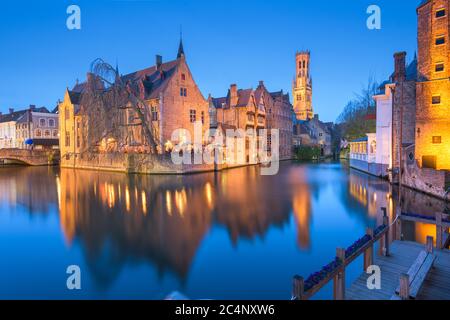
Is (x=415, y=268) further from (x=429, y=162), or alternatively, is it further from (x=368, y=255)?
(x=429, y=162)

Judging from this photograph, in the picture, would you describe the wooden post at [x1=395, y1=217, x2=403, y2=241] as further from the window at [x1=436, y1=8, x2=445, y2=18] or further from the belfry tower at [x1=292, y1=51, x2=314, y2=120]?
the belfry tower at [x1=292, y1=51, x2=314, y2=120]

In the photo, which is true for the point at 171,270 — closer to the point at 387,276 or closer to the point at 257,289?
the point at 257,289

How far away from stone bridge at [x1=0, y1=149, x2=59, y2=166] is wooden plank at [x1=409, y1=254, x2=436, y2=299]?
178 feet

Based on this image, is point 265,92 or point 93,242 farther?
point 265,92

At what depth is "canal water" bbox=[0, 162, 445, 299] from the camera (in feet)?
22.2

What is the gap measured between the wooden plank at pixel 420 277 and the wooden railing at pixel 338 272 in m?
1.03

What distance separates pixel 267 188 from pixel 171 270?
14.5 meters

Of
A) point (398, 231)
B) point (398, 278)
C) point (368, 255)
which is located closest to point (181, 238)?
point (368, 255)

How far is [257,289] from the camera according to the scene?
646 centimetres

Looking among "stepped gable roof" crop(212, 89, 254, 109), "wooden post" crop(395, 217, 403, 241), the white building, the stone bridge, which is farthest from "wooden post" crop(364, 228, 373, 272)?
the white building

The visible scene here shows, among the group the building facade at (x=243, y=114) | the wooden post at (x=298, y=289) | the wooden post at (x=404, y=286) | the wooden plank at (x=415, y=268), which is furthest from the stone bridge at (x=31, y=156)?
the wooden post at (x=404, y=286)

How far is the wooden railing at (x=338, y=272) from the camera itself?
13.9ft

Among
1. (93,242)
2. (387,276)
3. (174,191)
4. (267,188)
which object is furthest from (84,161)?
(387,276)
